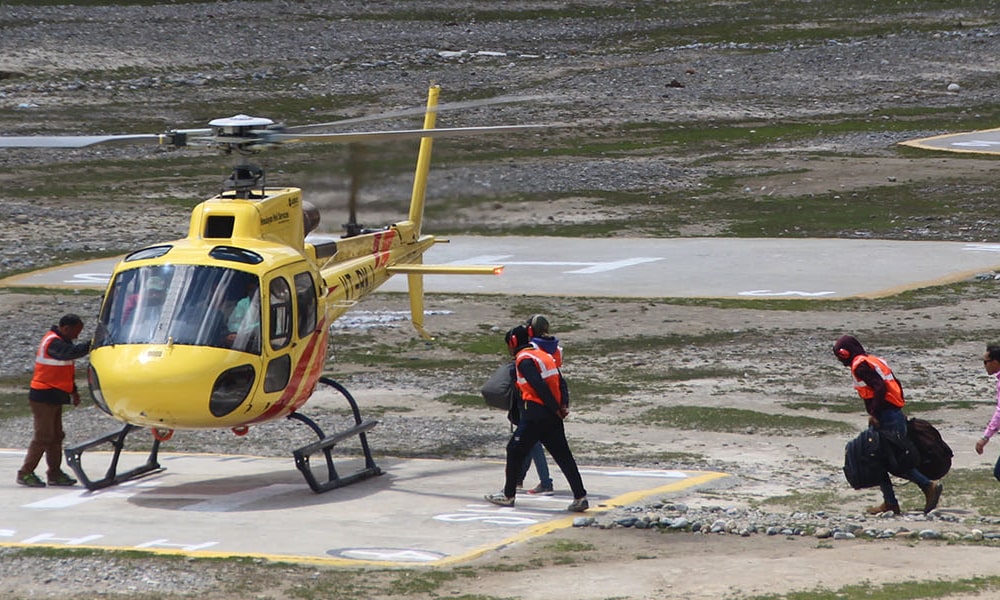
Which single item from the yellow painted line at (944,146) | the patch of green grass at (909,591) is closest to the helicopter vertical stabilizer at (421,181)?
the patch of green grass at (909,591)

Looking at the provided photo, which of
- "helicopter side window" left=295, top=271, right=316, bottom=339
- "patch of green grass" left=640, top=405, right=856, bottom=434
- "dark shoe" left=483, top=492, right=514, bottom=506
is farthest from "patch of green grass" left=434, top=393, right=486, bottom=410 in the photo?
"dark shoe" left=483, top=492, right=514, bottom=506

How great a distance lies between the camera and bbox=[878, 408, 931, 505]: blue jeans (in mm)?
14328

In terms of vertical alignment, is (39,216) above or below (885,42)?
below

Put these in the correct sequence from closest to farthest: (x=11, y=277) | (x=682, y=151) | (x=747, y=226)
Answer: (x=11, y=277)
(x=747, y=226)
(x=682, y=151)

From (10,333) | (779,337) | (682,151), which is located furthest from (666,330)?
(682,151)

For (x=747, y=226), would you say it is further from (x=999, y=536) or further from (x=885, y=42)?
(x=885, y=42)

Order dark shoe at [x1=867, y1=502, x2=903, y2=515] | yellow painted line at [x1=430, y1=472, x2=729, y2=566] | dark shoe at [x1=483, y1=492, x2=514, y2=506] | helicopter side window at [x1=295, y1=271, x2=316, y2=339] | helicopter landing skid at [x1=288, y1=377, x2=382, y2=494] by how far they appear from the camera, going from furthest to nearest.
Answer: helicopter side window at [x1=295, y1=271, x2=316, y2=339], helicopter landing skid at [x1=288, y1=377, x2=382, y2=494], dark shoe at [x1=483, y1=492, x2=514, y2=506], dark shoe at [x1=867, y1=502, x2=903, y2=515], yellow painted line at [x1=430, y1=472, x2=729, y2=566]

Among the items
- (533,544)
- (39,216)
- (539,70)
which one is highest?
(539,70)

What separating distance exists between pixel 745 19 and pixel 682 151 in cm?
2701

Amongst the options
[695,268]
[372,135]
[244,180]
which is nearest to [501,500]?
[372,135]

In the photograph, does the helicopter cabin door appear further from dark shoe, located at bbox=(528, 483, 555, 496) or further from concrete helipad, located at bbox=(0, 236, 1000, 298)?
concrete helipad, located at bbox=(0, 236, 1000, 298)

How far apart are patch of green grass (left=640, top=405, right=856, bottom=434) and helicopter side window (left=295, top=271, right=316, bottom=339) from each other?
484 cm

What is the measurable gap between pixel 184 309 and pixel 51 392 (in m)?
2.23

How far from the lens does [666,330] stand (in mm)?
24375
